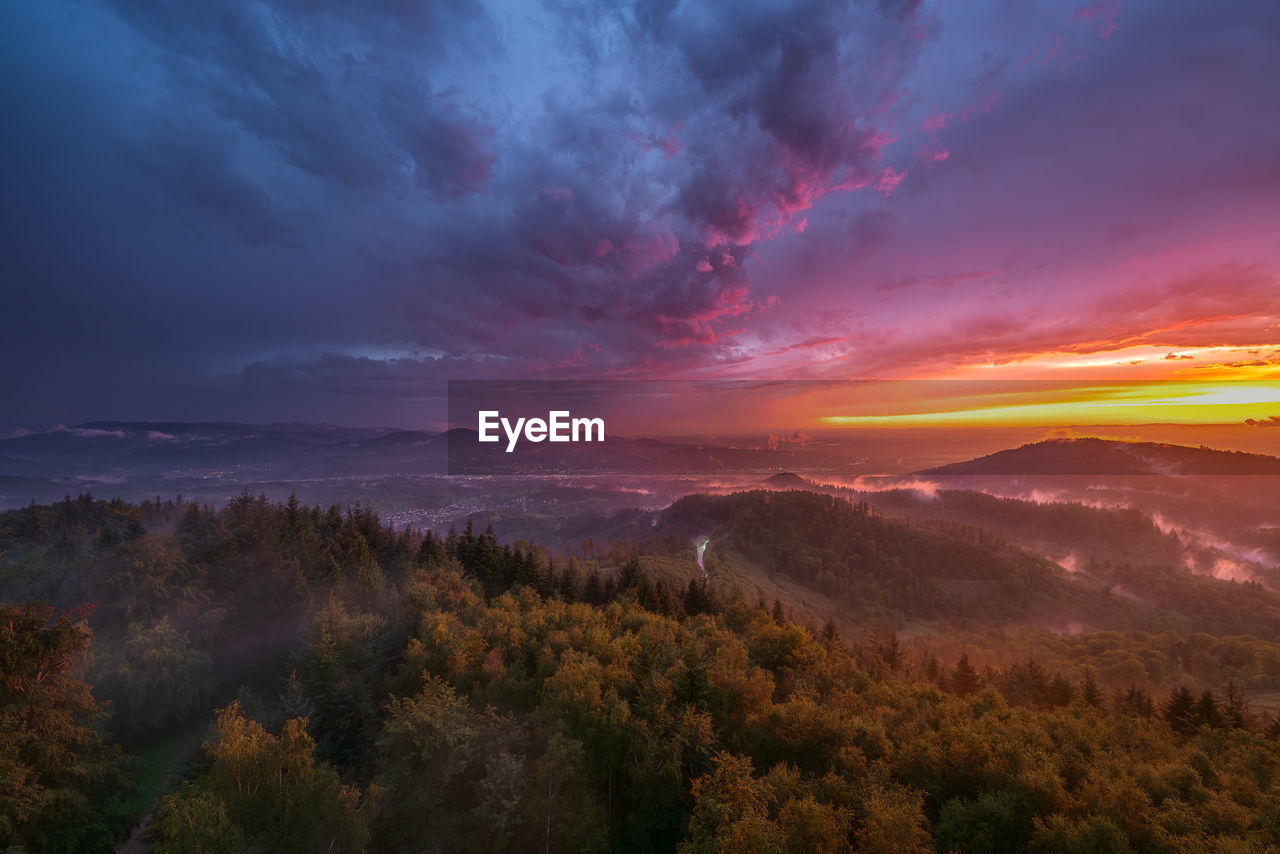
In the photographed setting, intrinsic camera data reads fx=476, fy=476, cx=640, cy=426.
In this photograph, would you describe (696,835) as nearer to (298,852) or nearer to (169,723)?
(298,852)

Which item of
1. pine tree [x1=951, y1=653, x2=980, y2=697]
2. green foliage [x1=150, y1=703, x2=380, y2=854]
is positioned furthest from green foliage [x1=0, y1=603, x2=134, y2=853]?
pine tree [x1=951, y1=653, x2=980, y2=697]

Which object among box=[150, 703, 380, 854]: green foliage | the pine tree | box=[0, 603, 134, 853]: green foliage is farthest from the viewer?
the pine tree

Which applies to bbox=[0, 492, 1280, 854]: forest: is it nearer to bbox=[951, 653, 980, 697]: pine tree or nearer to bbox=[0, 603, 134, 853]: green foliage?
bbox=[0, 603, 134, 853]: green foliage

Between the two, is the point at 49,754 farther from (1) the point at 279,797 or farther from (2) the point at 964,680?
(2) the point at 964,680

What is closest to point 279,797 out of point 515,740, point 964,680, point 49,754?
point 515,740

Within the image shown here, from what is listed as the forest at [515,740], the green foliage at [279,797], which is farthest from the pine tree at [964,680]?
the green foliage at [279,797]

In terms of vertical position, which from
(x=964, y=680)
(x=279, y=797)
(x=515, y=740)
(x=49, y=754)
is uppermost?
(x=49, y=754)

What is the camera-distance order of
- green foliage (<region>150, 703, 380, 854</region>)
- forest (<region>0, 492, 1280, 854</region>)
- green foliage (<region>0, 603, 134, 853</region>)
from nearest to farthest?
forest (<region>0, 492, 1280, 854</region>) → green foliage (<region>150, 703, 380, 854</region>) → green foliage (<region>0, 603, 134, 853</region>)

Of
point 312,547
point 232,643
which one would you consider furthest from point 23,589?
point 312,547

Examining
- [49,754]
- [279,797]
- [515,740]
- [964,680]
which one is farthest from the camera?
[964,680]

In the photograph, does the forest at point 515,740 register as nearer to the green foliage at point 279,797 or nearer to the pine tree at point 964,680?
the green foliage at point 279,797

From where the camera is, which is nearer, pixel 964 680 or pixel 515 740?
pixel 515 740
